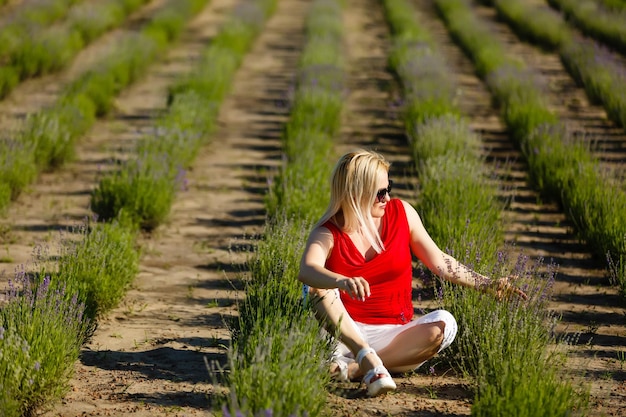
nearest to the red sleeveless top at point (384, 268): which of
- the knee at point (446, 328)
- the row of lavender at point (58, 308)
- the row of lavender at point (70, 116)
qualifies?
the knee at point (446, 328)

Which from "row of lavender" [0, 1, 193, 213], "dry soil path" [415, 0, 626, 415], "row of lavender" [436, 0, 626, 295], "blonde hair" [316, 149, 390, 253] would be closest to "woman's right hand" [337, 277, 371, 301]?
"blonde hair" [316, 149, 390, 253]

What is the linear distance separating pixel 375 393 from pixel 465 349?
555 mm

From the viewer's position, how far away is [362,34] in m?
16.0

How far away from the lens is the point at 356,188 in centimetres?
402

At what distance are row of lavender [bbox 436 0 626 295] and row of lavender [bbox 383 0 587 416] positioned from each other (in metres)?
0.43

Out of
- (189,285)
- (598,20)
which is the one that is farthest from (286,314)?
(598,20)

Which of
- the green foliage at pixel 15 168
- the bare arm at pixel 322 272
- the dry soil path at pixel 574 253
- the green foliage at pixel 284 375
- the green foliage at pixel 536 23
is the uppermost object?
the bare arm at pixel 322 272

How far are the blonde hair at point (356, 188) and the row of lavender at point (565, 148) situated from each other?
62.9 inches

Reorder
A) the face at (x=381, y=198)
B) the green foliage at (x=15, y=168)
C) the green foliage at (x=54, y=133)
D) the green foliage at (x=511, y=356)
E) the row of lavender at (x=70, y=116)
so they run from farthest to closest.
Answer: the green foliage at (x=54, y=133), the row of lavender at (x=70, y=116), the green foliage at (x=15, y=168), the face at (x=381, y=198), the green foliage at (x=511, y=356)

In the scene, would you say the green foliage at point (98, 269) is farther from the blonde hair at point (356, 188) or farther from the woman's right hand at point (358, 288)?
the woman's right hand at point (358, 288)

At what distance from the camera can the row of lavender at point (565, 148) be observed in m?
5.97

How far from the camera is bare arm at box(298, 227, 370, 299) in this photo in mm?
3609

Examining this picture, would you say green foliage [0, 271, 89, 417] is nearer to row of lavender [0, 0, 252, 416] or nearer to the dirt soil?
row of lavender [0, 0, 252, 416]

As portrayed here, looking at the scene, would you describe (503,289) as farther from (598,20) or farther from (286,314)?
(598,20)
